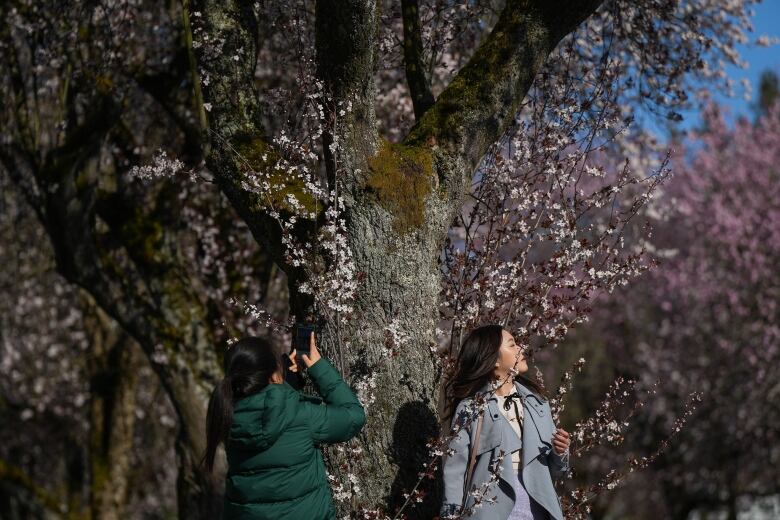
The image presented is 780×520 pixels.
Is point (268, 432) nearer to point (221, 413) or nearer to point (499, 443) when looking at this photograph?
point (221, 413)

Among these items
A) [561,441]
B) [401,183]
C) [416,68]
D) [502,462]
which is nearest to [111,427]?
[416,68]

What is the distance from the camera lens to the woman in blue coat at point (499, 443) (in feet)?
12.5

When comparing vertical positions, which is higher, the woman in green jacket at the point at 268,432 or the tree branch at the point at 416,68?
the tree branch at the point at 416,68

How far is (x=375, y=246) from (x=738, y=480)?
48.1 ft

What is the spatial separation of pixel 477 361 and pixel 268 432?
0.97 meters

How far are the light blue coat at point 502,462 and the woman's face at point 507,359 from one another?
10cm

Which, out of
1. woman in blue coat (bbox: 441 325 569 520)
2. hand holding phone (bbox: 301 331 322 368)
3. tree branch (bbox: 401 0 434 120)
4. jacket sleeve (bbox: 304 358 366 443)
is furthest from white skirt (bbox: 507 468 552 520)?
tree branch (bbox: 401 0 434 120)

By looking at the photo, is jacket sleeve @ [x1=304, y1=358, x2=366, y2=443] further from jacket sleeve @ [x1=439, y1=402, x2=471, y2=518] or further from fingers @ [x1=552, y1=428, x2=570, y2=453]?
fingers @ [x1=552, y1=428, x2=570, y2=453]

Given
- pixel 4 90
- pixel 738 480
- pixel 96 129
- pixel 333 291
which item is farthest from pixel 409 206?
pixel 738 480

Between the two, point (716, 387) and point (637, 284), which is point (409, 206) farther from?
point (637, 284)

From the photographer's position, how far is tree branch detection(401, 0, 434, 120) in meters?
4.98

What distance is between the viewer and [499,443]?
3840 millimetres

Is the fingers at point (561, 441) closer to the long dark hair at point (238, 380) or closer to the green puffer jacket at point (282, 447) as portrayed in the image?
the green puffer jacket at point (282, 447)

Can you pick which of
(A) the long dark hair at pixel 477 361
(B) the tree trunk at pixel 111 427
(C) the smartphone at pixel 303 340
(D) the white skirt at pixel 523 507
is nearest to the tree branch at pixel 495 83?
(A) the long dark hair at pixel 477 361
